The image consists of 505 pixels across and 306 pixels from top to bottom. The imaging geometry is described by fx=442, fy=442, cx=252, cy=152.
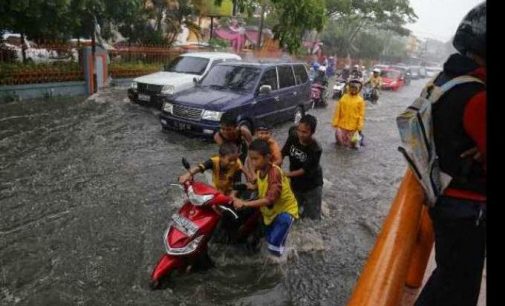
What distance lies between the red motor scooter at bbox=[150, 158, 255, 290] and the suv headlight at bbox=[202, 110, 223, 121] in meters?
5.09

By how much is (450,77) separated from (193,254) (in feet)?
8.12

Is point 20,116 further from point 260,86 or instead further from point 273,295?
point 273,295

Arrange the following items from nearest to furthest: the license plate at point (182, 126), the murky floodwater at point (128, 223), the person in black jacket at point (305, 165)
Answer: the murky floodwater at point (128, 223), the person in black jacket at point (305, 165), the license plate at point (182, 126)

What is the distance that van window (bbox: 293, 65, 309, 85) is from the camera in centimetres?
1137

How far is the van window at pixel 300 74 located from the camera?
11367mm

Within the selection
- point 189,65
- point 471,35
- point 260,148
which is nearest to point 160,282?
point 260,148

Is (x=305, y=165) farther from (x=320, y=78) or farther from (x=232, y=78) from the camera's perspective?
(x=320, y=78)

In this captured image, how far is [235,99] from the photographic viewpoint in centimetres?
911

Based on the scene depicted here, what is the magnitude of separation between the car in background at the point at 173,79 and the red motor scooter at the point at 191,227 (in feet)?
25.5

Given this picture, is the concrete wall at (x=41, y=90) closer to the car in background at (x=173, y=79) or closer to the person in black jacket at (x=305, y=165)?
the car in background at (x=173, y=79)

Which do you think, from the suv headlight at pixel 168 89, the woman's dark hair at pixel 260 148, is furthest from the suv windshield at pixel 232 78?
the woman's dark hair at pixel 260 148

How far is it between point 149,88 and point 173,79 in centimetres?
69

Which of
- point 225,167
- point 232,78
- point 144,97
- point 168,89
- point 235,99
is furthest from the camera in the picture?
point 144,97

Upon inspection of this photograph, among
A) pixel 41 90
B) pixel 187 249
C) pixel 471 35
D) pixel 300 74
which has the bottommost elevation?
pixel 41 90
